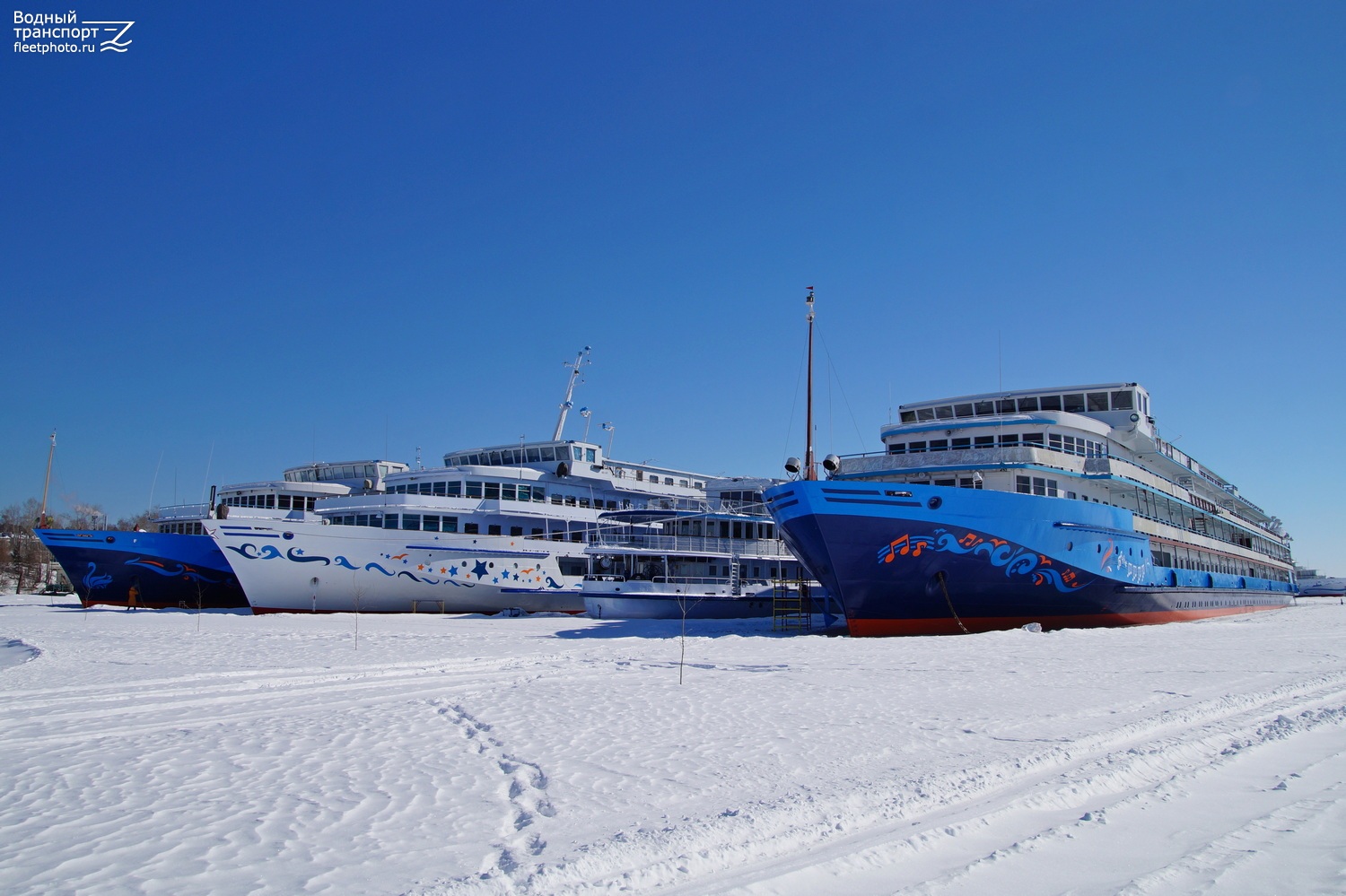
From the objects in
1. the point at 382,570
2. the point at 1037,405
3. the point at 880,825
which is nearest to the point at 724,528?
the point at 1037,405

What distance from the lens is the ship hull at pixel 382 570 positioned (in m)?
31.5

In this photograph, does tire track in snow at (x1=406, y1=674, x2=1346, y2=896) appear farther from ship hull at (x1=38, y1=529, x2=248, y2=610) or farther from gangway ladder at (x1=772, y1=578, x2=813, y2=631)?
ship hull at (x1=38, y1=529, x2=248, y2=610)

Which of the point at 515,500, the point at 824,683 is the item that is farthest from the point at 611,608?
the point at 824,683

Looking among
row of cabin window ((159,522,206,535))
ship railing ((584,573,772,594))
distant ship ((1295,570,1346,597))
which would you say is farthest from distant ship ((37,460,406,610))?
distant ship ((1295,570,1346,597))

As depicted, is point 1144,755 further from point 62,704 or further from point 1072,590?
point 1072,590

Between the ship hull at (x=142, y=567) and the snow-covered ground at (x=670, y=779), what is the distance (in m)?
24.5

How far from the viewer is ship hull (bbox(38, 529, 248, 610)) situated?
3703 cm

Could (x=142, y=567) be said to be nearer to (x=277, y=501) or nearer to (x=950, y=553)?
(x=277, y=501)

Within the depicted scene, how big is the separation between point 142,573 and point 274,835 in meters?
38.0

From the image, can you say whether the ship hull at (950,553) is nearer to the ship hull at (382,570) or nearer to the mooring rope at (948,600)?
the mooring rope at (948,600)

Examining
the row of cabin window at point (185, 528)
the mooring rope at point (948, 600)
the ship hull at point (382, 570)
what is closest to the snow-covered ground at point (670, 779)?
the mooring rope at point (948, 600)

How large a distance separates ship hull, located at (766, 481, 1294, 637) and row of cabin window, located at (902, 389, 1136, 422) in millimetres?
5735

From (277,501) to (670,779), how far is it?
1618 inches

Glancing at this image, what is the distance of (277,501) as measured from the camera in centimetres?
4325
